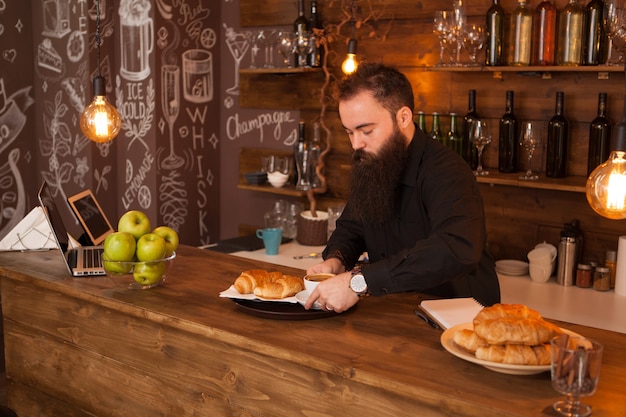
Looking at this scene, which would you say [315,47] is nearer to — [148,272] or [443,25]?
[443,25]

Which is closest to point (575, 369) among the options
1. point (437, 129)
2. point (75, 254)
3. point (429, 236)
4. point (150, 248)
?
point (429, 236)

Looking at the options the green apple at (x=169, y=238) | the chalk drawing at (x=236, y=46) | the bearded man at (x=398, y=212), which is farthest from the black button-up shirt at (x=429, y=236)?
the chalk drawing at (x=236, y=46)

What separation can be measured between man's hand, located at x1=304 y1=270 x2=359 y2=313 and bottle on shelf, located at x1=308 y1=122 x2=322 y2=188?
2264mm

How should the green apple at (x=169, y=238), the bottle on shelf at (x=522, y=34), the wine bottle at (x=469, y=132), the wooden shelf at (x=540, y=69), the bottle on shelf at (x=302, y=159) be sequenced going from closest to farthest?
the green apple at (x=169, y=238) < the wooden shelf at (x=540, y=69) < the bottle on shelf at (x=522, y=34) < the wine bottle at (x=469, y=132) < the bottle on shelf at (x=302, y=159)

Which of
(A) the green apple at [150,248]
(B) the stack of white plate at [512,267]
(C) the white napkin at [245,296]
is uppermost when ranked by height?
(A) the green apple at [150,248]

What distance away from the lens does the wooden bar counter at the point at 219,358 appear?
1.69 meters

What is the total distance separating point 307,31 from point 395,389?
2.91m

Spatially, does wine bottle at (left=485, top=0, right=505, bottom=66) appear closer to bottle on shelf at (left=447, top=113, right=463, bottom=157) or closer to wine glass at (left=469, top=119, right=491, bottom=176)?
wine glass at (left=469, top=119, right=491, bottom=176)

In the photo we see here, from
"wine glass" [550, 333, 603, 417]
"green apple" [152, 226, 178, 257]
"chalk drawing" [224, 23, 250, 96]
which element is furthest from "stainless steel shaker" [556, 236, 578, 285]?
"chalk drawing" [224, 23, 250, 96]

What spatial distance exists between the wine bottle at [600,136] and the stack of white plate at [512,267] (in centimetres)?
60

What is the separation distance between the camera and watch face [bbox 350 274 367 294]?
84.5 inches

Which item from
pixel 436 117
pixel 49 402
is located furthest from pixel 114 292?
pixel 436 117

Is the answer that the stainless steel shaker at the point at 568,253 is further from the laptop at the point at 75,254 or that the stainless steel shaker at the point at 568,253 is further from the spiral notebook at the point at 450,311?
the laptop at the point at 75,254

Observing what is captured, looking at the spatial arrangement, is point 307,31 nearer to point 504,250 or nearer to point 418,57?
point 418,57
